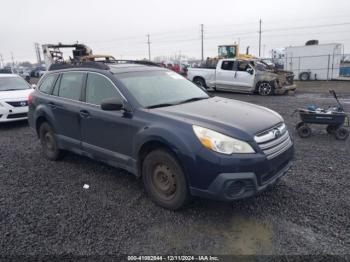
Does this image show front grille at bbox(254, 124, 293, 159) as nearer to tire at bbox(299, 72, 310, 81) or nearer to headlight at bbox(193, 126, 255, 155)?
Result: headlight at bbox(193, 126, 255, 155)

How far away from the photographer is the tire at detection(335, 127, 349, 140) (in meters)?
6.44

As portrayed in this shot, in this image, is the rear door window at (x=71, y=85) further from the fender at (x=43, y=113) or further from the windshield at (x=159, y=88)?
the windshield at (x=159, y=88)

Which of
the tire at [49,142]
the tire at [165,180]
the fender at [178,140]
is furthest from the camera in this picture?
the tire at [49,142]

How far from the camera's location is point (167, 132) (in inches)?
131

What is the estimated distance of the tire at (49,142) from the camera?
5.33 meters

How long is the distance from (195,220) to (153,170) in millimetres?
790

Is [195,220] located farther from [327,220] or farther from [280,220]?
[327,220]

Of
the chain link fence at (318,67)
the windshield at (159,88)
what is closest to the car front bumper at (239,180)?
the windshield at (159,88)

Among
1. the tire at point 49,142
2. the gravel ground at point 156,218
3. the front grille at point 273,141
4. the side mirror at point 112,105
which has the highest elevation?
the side mirror at point 112,105

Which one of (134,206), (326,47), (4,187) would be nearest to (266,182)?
(134,206)

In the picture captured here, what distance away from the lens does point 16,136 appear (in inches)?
303

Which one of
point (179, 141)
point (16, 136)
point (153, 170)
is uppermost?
point (179, 141)

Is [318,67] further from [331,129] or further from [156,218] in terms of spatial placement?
[156,218]

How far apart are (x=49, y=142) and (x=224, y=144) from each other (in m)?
3.78
